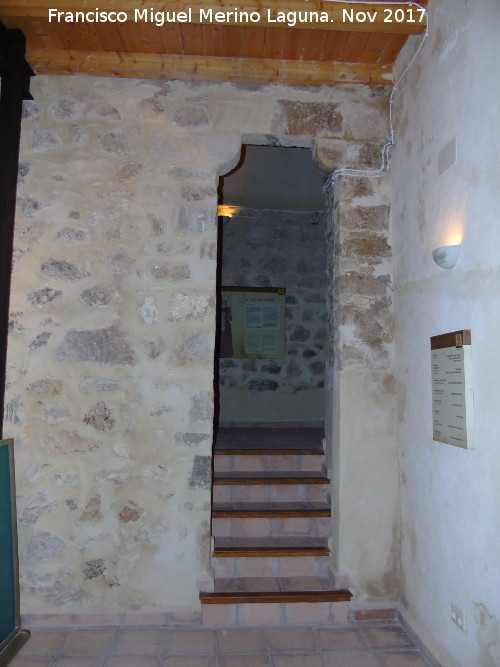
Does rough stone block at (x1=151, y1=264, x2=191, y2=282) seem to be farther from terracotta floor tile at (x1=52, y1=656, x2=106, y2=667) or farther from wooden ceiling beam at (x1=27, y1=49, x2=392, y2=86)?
terracotta floor tile at (x1=52, y1=656, x2=106, y2=667)

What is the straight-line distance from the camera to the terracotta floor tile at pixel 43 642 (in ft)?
7.50

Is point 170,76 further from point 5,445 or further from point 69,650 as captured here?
point 69,650

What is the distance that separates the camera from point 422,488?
7.73ft

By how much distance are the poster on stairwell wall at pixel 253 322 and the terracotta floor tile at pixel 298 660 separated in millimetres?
3313

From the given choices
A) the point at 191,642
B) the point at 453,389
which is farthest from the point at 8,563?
the point at 453,389

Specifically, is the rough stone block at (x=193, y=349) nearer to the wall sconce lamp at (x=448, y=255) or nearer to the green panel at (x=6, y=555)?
the green panel at (x=6, y=555)

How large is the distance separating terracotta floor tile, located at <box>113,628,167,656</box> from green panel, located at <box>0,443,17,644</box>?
517 mm

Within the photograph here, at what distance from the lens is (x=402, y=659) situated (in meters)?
2.23

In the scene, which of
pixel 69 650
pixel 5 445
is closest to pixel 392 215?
pixel 5 445

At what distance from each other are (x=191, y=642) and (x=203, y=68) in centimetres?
296

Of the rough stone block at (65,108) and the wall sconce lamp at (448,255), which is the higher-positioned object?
the rough stone block at (65,108)

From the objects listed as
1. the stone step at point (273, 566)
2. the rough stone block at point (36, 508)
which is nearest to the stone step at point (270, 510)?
the stone step at point (273, 566)

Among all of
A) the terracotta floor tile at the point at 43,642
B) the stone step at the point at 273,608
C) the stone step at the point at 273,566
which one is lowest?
the terracotta floor tile at the point at 43,642

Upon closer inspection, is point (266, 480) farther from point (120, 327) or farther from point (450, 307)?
point (450, 307)
